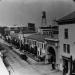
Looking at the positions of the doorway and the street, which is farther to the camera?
the doorway

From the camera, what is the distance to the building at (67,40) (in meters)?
21.9

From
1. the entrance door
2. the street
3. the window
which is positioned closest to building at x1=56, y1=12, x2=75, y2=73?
the window

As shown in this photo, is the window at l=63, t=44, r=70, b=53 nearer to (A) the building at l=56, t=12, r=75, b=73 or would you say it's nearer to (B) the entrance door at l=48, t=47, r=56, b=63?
(A) the building at l=56, t=12, r=75, b=73

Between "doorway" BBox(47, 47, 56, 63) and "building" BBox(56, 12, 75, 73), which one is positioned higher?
"building" BBox(56, 12, 75, 73)

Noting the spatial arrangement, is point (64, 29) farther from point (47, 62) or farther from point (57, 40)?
point (47, 62)

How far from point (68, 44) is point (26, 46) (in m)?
28.9

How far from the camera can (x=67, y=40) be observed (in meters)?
23.1

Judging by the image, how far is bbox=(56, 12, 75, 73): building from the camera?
72.0 ft

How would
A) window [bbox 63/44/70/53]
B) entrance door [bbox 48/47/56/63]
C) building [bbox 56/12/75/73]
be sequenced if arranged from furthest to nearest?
1. entrance door [bbox 48/47/56/63]
2. window [bbox 63/44/70/53]
3. building [bbox 56/12/75/73]

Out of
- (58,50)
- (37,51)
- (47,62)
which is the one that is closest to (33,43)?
(37,51)

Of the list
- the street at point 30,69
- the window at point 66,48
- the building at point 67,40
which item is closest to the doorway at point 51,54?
the street at point 30,69

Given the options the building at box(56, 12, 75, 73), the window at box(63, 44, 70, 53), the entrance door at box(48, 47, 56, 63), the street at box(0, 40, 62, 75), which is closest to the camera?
the building at box(56, 12, 75, 73)

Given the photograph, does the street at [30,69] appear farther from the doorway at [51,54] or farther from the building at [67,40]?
the building at [67,40]

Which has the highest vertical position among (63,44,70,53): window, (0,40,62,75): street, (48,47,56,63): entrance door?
(63,44,70,53): window
